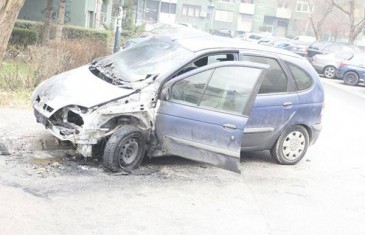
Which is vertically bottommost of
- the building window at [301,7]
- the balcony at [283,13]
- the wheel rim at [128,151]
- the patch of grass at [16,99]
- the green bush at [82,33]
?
the patch of grass at [16,99]

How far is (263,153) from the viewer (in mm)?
8242

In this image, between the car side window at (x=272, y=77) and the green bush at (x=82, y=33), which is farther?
the green bush at (x=82, y=33)

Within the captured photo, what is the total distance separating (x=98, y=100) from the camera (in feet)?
19.2

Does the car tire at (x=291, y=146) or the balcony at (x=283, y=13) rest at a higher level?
the balcony at (x=283, y=13)

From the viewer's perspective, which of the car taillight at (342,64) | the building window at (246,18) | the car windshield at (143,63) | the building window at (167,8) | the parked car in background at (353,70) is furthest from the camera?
the building window at (246,18)

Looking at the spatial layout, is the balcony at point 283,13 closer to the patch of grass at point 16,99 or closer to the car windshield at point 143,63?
the patch of grass at point 16,99

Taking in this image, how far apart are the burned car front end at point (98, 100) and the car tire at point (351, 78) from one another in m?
18.8

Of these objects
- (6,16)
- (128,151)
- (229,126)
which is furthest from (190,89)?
(6,16)

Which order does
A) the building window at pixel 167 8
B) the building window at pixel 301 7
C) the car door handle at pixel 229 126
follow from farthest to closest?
the building window at pixel 301 7, the building window at pixel 167 8, the car door handle at pixel 229 126

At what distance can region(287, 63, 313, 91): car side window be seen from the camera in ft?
24.6

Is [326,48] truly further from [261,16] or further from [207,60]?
[261,16]

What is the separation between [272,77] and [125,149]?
2.43 meters

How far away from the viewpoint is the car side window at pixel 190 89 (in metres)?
6.29

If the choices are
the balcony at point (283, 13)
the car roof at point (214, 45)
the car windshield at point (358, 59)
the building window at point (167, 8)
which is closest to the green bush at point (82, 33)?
the car roof at point (214, 45)
